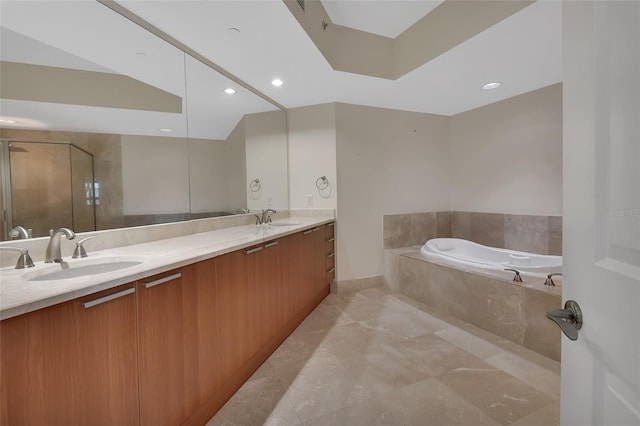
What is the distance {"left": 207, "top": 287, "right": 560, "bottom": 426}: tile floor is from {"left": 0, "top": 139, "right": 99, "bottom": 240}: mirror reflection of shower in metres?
1.26

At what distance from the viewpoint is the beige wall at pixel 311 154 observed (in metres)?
Answer: 3.18

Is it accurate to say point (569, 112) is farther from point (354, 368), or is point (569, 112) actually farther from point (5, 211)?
point (5, 211)

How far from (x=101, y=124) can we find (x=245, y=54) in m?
1.10

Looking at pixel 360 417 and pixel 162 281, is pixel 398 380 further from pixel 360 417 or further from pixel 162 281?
pixel 162 281

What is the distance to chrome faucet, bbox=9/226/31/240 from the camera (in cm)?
122

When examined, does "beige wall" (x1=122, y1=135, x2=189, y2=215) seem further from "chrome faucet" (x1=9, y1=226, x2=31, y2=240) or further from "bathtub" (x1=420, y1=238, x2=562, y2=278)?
"bathtub" (x1=420, y1=238, x2=562, y2=278)

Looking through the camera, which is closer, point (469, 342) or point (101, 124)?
point (101, 124)

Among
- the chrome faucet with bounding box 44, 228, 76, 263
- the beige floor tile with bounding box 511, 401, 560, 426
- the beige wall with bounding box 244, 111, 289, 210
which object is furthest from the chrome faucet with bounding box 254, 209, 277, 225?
the beige floor tile with bounding box 511, 401, 560, 426

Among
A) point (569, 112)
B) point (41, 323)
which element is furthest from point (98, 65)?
point (569, 112)

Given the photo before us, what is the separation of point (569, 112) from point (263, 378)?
6.23 feet

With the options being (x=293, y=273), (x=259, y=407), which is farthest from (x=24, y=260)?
(x=293, y=273)

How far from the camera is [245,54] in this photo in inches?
Result: 82.7

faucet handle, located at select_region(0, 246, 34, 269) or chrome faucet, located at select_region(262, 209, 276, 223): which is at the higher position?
chrome faucet, located at select_region(262, 209, 276, 223)

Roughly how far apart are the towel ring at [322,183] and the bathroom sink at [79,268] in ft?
7.06
